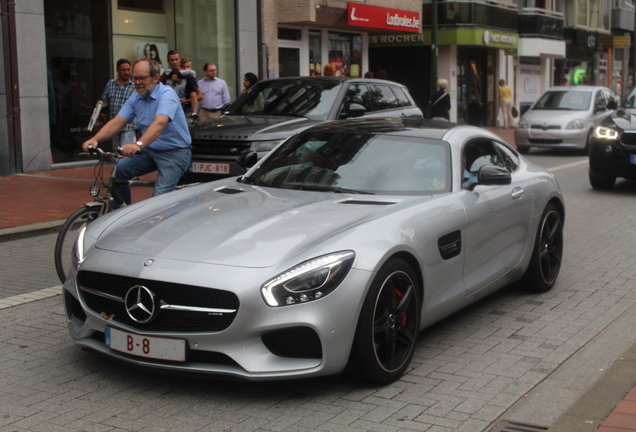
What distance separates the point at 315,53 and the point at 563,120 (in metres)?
7.88

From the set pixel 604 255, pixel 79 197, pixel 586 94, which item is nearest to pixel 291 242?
pixel 604 255

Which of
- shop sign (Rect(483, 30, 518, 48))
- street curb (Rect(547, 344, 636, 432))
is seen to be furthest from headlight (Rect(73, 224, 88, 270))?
shop sign (Rect(483, 30, 518, 48))

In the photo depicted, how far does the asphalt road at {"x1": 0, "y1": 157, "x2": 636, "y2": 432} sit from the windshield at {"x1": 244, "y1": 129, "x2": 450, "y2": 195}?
1.01 metres

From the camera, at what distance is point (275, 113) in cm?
1182

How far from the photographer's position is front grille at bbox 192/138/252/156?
424 inches

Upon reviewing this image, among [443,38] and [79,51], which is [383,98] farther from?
[443,38]

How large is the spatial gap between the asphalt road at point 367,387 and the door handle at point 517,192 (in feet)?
2.72

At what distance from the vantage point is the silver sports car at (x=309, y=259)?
13.6ft

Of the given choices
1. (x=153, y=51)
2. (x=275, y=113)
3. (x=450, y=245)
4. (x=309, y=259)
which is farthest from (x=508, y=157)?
(x=153, y=51)

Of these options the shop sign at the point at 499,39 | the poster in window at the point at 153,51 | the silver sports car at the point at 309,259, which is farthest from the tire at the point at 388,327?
the shop sign at the point at 499,39

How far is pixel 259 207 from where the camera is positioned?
16.8 feet

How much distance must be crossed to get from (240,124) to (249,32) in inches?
387

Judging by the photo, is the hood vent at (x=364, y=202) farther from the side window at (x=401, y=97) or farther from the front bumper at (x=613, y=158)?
the front bumper at (x=613, y=158)

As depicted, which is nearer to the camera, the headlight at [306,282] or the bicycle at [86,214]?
the headlight at [306,282]
